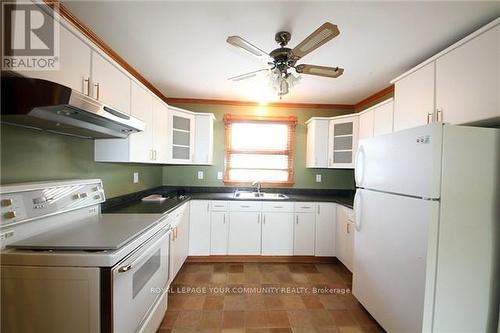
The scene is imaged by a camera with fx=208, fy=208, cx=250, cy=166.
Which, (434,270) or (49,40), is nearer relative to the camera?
(49,40)

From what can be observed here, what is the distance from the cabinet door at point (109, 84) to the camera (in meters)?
1.46

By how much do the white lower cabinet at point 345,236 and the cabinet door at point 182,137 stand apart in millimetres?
2227

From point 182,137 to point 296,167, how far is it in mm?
1861

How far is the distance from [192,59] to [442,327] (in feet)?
9.22

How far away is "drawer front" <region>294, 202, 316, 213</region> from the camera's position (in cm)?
292

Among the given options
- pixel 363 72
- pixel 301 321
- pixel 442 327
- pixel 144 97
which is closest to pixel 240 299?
pixel 301 321

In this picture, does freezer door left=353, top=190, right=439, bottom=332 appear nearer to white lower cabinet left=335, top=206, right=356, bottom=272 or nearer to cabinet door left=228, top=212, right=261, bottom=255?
white lower cabinet left=335, top=206, right=356, bottom=272

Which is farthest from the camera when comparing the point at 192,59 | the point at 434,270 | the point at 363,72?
the point at 363,72

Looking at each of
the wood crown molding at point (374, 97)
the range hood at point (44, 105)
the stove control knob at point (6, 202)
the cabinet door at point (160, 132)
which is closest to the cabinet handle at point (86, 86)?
the range hood at point (44, 105)

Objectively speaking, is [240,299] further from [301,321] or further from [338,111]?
[338,111]

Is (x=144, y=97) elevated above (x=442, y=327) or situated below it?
above

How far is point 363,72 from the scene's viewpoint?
2252mm

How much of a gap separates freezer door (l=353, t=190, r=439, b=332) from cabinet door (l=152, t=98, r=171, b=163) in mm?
2177

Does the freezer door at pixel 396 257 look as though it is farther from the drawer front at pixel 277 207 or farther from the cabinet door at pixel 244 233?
the cabinet door at pixel 244 233
